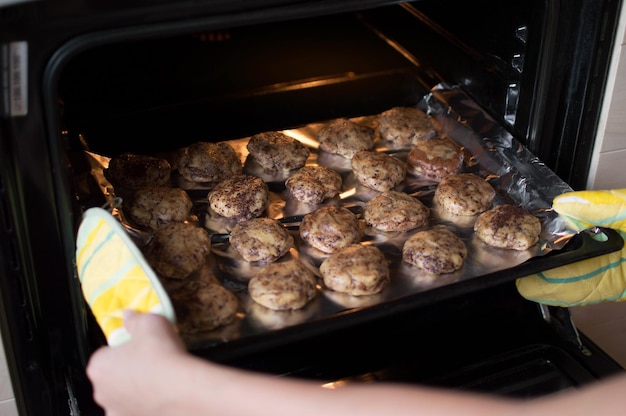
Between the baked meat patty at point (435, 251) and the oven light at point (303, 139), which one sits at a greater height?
the oven light at point (303, 139)

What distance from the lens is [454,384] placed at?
1.39m

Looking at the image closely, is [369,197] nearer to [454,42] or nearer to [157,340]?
[454,42]

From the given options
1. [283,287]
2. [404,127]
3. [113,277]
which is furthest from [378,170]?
[113,277]

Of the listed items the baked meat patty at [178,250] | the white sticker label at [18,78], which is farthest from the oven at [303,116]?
the baked meat patty at [178,250]

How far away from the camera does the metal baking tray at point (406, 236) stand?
1.18 meters

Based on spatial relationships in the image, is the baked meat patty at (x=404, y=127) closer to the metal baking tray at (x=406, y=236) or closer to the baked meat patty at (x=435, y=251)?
the metal baking tray at (x=406, y=236)

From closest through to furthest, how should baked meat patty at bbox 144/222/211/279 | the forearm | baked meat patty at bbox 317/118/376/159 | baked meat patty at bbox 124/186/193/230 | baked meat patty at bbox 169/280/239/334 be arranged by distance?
the forearm
baked meat patty at bbox 169/280/239/334
baked meat patty at bbox 144/222/211/279
baked meat patty at bbox 124/186/193/230
baked meat patty at bbox 317/118/376/159

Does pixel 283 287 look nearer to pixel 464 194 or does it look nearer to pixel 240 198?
pixel 240 198

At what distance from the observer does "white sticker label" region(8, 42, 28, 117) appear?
3.08 feet

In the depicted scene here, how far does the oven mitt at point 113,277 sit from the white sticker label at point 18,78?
0.18 m

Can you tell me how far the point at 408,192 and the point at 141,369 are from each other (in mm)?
814

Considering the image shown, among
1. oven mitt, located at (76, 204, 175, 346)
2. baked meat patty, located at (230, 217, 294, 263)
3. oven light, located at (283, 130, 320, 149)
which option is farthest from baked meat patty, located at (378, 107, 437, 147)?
oven mitt, located at (76, 204, 175, 346)

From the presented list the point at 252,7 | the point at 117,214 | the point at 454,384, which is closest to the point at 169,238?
the point at 117,214

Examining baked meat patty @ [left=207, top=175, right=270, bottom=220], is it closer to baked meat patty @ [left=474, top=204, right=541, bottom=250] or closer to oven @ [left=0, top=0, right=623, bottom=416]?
oven @ [left=0, top=0, right=623, bottom=416]
